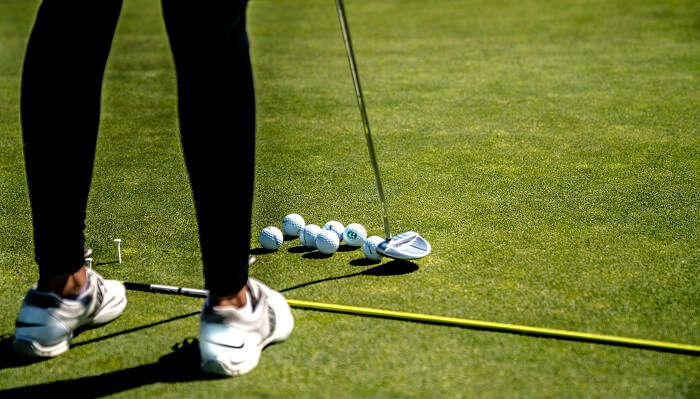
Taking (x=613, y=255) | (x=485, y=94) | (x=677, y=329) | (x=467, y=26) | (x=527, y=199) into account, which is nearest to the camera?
(x=677, y=329)

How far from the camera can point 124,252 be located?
10.5 ft

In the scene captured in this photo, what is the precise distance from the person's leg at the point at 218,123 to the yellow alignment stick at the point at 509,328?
410 mm

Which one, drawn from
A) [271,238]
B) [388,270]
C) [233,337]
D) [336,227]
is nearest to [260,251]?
[271,238]

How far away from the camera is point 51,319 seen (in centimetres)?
233

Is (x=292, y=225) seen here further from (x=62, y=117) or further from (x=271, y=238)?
(x=62, y=117)

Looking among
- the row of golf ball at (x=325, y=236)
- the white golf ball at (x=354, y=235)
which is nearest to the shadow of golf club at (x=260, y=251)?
the row of golf ball at (x=325, y=236)

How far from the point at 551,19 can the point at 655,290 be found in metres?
6.74

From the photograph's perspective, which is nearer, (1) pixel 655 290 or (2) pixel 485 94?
(1) pixel 655 290

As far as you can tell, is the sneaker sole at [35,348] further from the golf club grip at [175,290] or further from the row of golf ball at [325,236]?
the row of golf ball at [325,236]

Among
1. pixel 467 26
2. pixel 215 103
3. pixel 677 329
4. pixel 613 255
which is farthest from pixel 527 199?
pixel 467 26

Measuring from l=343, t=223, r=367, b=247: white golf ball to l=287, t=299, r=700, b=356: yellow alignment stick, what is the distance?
1.78 ft

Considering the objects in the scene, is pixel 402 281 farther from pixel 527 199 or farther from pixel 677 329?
pixel 527 199

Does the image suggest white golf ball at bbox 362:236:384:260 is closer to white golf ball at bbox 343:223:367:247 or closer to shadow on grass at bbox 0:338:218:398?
white golf ball at bbox 343:223:367:247

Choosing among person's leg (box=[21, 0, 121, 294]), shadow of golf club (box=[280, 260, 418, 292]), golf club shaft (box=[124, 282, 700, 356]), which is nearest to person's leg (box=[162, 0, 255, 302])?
person's leg (box=[21, 0, 121, 294])
